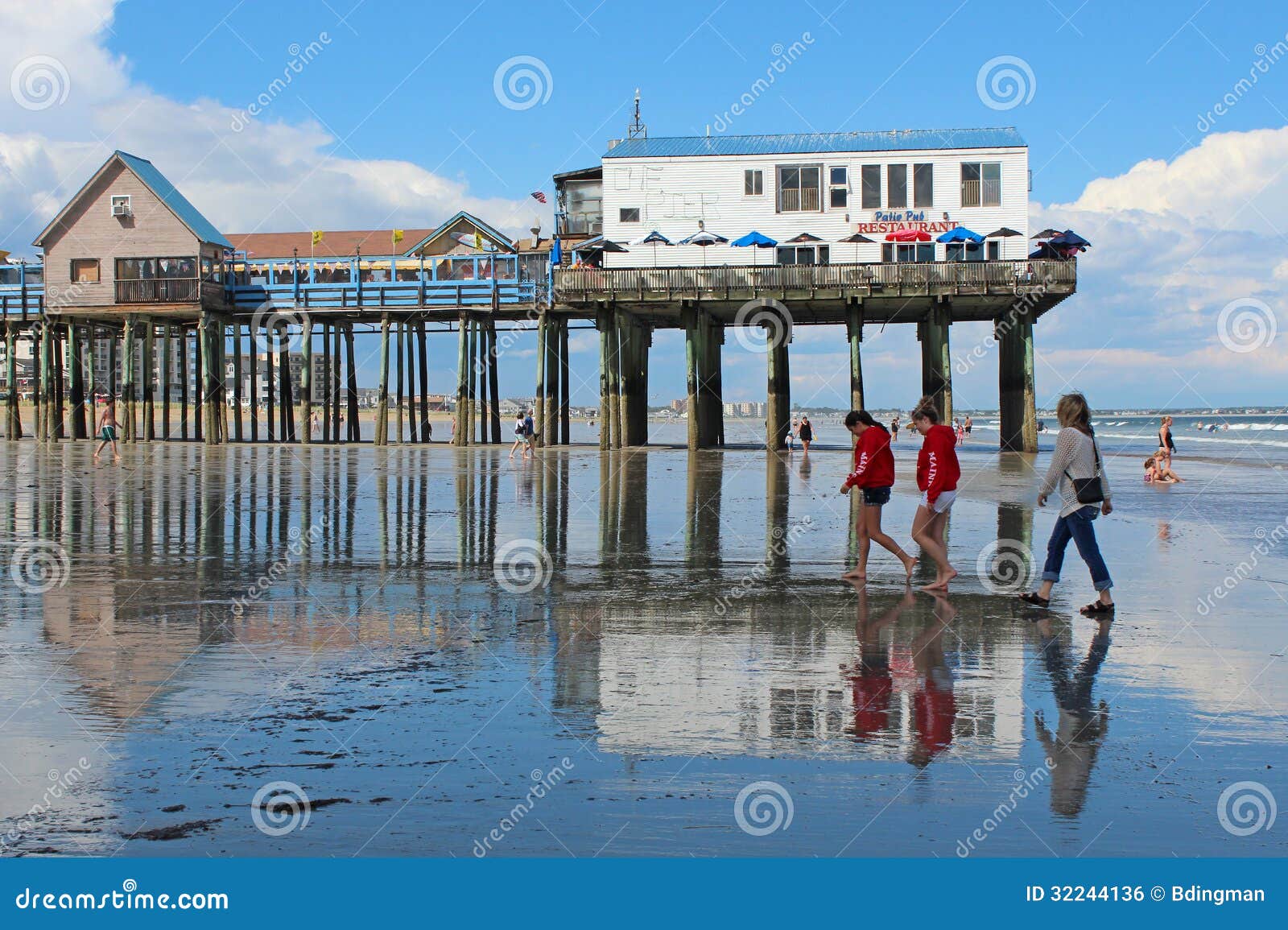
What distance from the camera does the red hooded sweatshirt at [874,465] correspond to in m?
10.6

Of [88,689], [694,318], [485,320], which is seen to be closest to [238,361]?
[485,320]

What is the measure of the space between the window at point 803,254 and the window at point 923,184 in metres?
3.46

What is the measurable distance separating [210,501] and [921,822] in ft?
49.4

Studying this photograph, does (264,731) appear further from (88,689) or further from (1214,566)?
(1214,566)

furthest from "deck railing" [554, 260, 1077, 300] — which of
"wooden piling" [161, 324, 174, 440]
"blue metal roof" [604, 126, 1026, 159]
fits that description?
"wooden piling" [161, 324, 174, 440]

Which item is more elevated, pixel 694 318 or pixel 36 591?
pixel 694 318

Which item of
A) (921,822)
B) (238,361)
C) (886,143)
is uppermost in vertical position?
(886,143)

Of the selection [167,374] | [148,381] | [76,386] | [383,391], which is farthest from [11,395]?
[383,391]

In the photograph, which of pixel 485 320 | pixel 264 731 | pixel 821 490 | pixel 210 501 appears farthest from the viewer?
pixel 485 320

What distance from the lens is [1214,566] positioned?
38.3 ft

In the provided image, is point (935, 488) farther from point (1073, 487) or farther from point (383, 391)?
point (383, 391)

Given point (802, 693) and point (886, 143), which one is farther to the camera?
point (886, 143)

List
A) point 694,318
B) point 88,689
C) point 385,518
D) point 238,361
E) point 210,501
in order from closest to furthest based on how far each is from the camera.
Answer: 1. point 88,689
2. point 385,518
3. point 210,501
4. point 694,318
5. point 238,361

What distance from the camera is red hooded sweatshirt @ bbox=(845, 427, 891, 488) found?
10.6m
